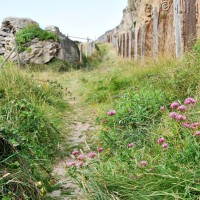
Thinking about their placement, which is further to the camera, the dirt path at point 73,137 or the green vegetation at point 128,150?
the dirt path at point 73,137

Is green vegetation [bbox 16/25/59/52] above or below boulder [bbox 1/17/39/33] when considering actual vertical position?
below

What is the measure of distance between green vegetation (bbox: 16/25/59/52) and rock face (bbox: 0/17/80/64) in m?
0.18

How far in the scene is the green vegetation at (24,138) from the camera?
2543mm

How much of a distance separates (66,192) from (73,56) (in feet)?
52.8

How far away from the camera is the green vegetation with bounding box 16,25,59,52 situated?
54.3 feet

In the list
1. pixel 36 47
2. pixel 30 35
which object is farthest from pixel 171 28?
pixel 30 35

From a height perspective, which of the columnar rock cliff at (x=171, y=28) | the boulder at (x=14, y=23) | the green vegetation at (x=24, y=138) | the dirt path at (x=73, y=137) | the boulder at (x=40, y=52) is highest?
the boulder at (x=14, y=23)

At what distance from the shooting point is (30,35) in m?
16.8

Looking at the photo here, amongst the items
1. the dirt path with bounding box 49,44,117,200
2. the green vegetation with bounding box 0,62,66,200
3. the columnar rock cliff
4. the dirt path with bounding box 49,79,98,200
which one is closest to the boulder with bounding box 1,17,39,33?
the columnar rock cliff

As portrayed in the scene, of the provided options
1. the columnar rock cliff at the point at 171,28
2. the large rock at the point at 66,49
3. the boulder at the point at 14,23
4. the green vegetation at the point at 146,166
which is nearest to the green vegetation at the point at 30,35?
the large rock at the point at 66,49

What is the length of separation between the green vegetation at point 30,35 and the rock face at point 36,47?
0.61 ft

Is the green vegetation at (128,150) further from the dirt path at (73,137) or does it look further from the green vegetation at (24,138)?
the dirt path at (73,137)

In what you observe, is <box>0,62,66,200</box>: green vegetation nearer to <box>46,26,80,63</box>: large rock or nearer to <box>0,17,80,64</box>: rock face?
<box>0,17,80,64</box>: rock face

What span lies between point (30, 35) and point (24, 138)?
14.5 metres
